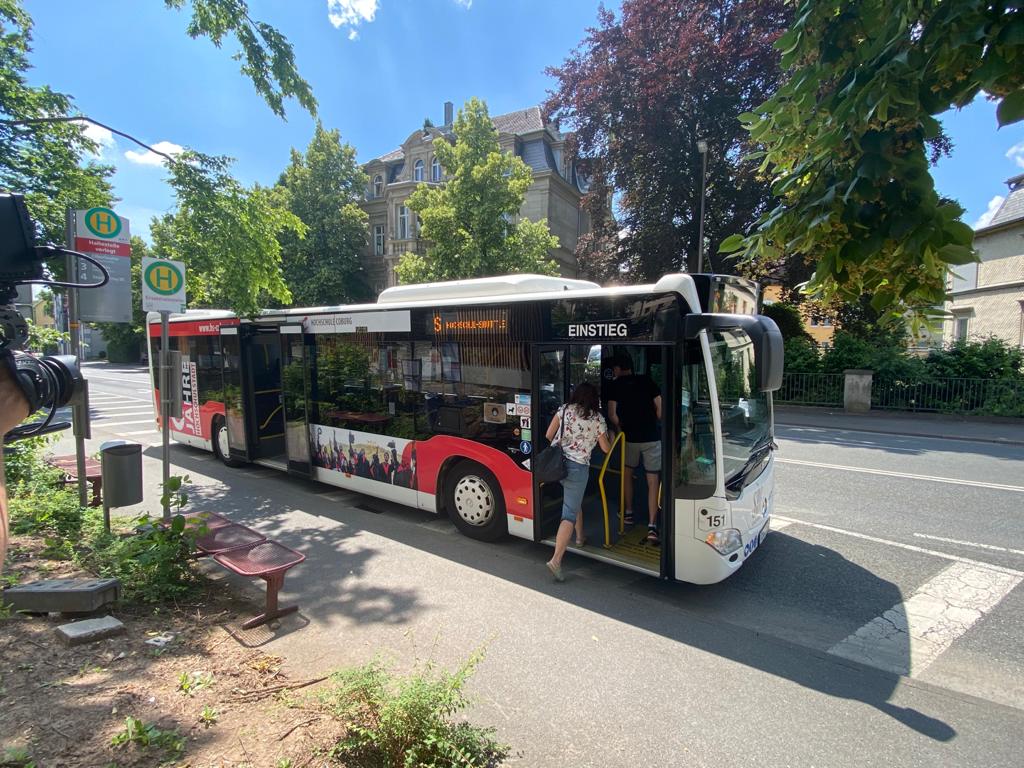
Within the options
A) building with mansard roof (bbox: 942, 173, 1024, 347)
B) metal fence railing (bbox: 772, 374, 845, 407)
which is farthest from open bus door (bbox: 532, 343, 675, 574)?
building with mansard roof (bbox: 942, 173, 1024, 347)

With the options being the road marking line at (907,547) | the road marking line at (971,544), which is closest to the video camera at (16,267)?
the road marking line at (907,547)

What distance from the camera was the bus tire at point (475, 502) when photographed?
5848 mm

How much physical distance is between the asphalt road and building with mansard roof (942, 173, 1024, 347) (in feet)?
88.2

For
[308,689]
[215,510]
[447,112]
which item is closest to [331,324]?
[215,510]

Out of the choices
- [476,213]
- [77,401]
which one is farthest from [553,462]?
[476,213]

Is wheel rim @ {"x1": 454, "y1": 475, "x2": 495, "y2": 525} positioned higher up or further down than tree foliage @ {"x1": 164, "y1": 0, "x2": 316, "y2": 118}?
further down

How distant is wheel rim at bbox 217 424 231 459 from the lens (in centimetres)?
985

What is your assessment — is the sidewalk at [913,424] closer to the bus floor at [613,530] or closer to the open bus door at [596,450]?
the bus floor at [613,530]

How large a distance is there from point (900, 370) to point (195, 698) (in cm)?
1891

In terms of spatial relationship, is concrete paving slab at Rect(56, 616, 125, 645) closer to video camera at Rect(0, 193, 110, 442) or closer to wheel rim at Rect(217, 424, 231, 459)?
video camera at Rect(0, 193, 110, 442)

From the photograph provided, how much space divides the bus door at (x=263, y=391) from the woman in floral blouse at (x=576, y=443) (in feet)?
19.3

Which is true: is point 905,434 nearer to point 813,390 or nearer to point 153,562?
point 813,390

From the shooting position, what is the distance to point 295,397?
26.8 feet

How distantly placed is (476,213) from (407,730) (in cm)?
2089
